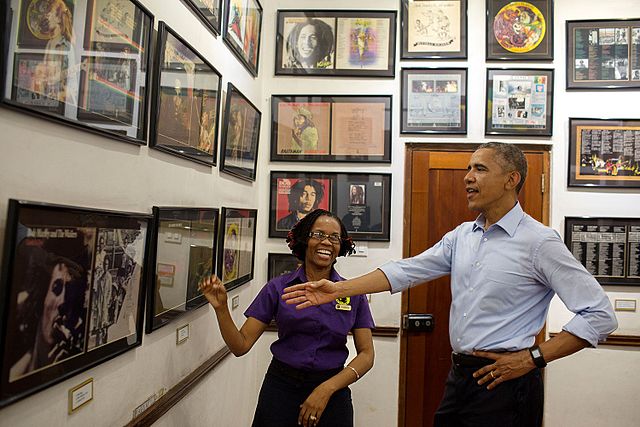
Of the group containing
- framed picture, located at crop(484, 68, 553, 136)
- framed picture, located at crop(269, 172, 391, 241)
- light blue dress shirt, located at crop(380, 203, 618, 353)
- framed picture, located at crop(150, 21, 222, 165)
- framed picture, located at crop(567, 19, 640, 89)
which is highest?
framed picture, located at crop(567, 19, 640, 89)

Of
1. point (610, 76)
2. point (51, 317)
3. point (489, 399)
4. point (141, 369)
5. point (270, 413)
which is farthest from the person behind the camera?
point (610, 76)

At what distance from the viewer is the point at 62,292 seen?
120 cm

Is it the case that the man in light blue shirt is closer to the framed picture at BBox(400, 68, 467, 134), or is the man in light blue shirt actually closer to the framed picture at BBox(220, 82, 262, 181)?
the framed picture at BBox(220, 82, 262, 181)

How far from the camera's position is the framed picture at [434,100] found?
137 inches

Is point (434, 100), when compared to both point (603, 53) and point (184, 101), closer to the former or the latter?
point (603, 53)

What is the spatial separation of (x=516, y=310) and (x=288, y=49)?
8.01ft

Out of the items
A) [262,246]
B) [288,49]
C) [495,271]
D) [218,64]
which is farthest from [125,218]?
[288,49]

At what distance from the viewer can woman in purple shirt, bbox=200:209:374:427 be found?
1.98 metres

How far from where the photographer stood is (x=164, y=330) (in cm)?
190

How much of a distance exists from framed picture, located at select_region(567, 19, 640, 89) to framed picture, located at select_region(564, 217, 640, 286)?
0.92m

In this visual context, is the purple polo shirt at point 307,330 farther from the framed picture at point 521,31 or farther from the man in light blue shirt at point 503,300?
the framed picture at point 521,31

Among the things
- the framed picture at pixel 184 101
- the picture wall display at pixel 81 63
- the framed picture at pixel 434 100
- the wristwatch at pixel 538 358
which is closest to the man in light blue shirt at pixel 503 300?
the wristwatch at pixel 538 358

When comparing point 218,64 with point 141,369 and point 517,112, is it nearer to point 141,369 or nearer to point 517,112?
point 141,369

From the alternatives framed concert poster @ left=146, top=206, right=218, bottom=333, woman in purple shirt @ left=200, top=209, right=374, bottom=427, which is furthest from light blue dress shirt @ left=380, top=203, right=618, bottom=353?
framed concert poster @ left=146, top=206, right=218, bottom=333
